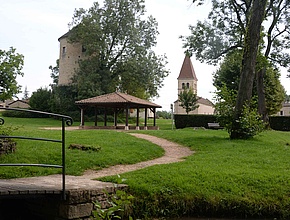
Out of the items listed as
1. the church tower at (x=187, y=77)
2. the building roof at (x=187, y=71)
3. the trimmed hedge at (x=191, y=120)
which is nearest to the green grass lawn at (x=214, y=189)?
the trimmed hedge at (x=191, y=120)

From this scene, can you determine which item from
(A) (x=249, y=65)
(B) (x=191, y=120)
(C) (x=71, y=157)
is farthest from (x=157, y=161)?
(B) (x=191, y=120)

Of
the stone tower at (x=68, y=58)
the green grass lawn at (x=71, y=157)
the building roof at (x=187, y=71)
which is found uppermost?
the building roof at (x=187, y=71)

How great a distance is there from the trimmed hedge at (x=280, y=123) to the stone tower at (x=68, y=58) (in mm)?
24083

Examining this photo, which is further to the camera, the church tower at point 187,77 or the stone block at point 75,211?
the church tower at point 187,77

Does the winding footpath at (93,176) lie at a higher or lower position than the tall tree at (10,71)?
lower

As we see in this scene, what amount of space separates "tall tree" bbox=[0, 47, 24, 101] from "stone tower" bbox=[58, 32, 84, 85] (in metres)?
9.94

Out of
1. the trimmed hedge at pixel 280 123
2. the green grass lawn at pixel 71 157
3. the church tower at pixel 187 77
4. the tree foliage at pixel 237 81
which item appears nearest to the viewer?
the green grass lawn at pixel 71 157

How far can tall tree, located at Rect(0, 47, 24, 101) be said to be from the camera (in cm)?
3072

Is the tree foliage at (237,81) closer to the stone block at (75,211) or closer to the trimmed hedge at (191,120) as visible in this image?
the trimmed hedge at (191,120)

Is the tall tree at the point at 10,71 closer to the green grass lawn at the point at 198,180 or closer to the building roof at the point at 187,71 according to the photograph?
the green grass lawn at the point at 198,180

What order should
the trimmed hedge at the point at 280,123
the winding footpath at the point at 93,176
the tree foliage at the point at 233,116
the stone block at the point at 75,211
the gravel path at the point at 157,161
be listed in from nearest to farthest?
the stone block at the point at 75,211 < the winding footpath at the point at 93,176 < the gravel path at the point at 157,161 < the tree foliage at the point at 233,116 < the trimmed hedge at the point at 280,123

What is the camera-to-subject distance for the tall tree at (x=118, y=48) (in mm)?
36188

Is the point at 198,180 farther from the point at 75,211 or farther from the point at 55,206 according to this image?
the point at 55,206

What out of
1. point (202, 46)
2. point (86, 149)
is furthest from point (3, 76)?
point (86, 149)
